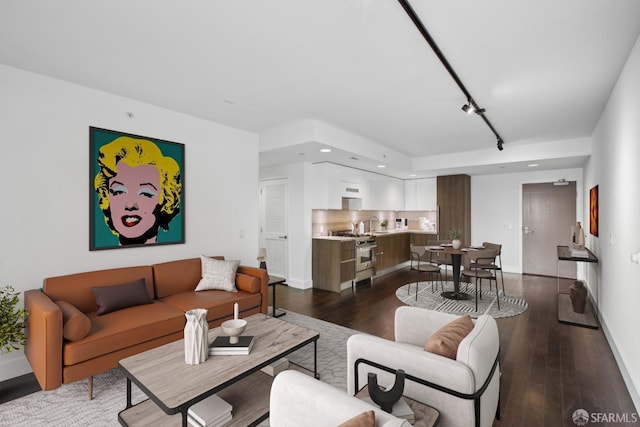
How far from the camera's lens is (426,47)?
7.86ft

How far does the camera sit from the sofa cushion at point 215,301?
3.14 m

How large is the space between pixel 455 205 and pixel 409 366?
641cm

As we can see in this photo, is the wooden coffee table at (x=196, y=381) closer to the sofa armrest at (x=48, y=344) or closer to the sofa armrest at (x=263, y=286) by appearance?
the sofa armrest at (x=48, y=344)

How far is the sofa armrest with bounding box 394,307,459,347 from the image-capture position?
2279 mm

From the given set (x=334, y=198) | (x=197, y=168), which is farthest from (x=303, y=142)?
(x=334, y=198)

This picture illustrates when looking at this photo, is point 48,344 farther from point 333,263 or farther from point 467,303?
point 467,303

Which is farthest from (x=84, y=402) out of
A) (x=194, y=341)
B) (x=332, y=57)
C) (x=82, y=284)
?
(x=332, y=57)

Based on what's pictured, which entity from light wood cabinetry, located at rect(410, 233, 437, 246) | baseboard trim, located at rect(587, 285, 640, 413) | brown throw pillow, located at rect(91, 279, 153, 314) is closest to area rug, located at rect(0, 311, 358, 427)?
brown throw pillow, located at rect(91, 279, 153, 314)

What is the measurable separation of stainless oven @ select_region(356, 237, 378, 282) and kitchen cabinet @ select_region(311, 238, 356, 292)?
0.44 ft

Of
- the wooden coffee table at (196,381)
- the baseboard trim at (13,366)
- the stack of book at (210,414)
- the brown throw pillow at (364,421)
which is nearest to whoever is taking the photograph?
the brown throw pillow at (364,421)

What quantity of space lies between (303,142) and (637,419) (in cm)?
402

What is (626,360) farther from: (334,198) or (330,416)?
(334,198)

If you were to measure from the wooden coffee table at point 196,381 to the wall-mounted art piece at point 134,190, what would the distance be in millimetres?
1764

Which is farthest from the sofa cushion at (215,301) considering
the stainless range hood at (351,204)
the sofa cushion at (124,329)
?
the stainless range hood at (351,204)
